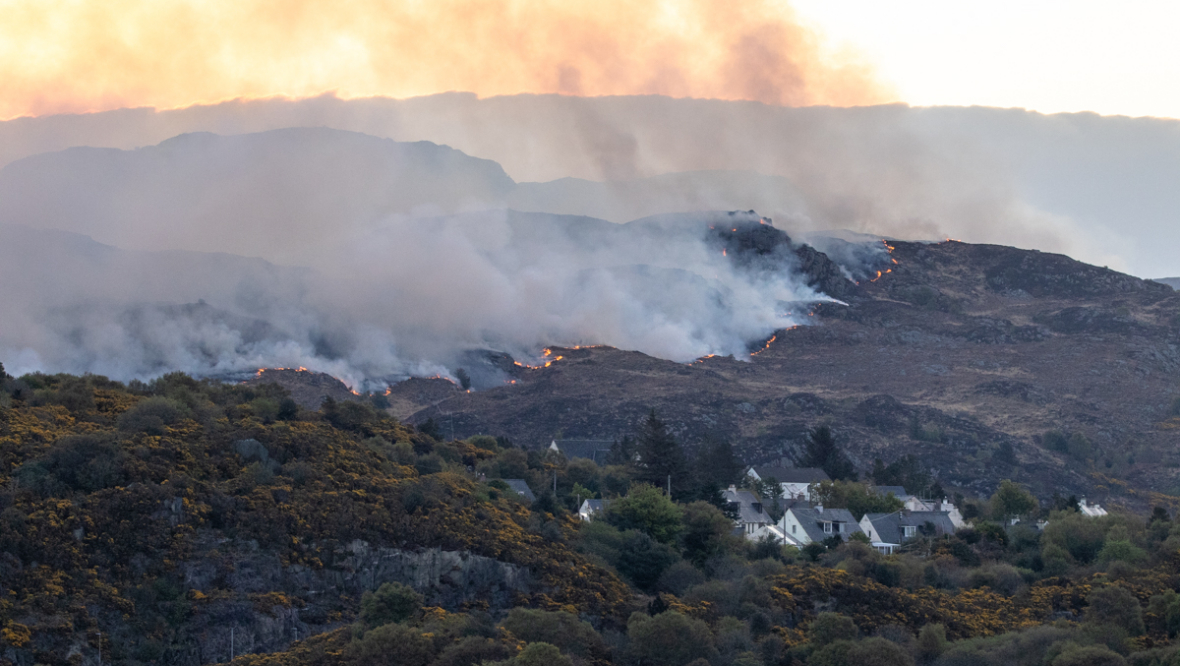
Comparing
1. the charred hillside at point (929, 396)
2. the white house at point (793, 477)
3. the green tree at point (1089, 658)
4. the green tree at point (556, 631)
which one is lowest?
the green tree at point (1089, 658)

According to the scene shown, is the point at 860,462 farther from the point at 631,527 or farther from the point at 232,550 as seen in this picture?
the point at 232,550

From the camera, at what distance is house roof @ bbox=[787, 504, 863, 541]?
3179 inches

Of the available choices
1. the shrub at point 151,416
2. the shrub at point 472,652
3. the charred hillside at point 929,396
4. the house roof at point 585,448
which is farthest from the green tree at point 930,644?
the charred hillside at point 929,396

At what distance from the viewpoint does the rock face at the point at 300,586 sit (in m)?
42.5

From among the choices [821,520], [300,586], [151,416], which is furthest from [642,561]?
[821,520]

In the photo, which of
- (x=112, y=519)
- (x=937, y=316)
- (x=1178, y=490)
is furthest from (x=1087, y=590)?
(x=937, y=316)

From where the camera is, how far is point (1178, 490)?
128 m

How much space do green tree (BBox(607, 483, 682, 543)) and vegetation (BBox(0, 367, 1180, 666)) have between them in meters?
0.19

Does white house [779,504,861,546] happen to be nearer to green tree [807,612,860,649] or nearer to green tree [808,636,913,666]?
green tree [807,612,860,649]

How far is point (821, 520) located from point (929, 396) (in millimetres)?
87564

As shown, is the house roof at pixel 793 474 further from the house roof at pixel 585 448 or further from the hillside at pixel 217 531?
the hillside at pixel 217 531

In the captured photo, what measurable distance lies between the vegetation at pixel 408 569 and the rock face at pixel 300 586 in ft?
0.27

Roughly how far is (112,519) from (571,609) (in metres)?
17.9

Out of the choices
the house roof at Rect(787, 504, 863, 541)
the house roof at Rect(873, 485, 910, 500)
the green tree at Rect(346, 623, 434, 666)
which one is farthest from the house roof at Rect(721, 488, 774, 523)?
the green tree at Rect(346, 623, 434, 666)
